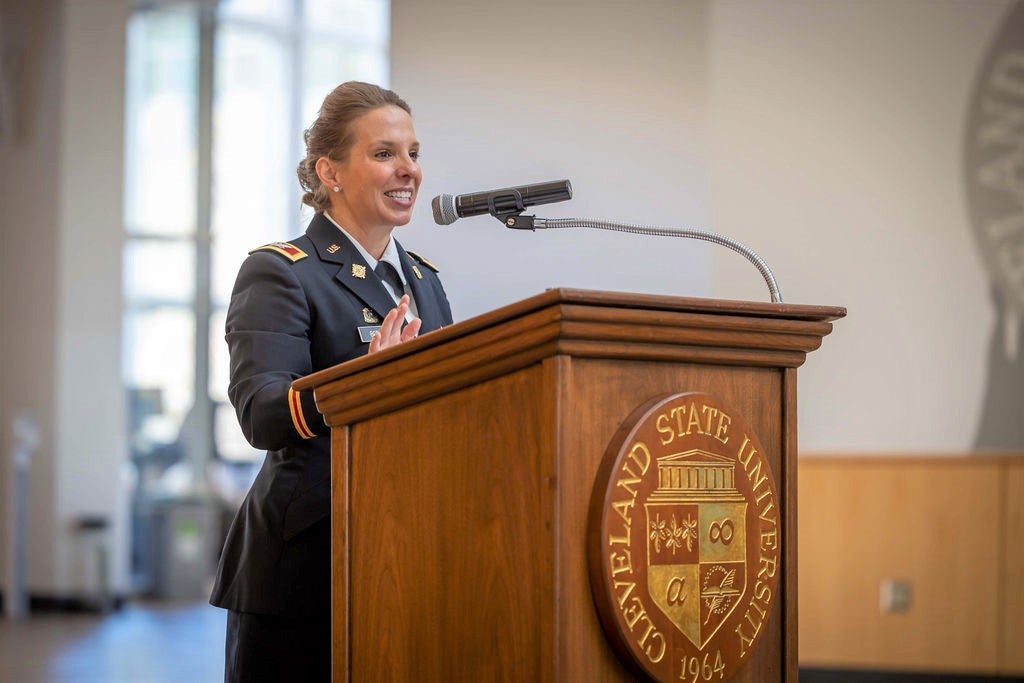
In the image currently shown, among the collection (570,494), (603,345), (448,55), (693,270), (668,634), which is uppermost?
(448,55)

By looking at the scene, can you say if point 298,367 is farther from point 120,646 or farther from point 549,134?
point 120,646

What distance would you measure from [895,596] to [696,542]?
3298 mm

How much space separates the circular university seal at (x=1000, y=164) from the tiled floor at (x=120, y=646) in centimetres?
347

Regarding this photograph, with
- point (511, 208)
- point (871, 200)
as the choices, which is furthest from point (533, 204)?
point (871, 200)

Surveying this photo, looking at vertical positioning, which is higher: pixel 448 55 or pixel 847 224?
pixel 448 55

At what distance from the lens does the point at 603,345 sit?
3.83ft

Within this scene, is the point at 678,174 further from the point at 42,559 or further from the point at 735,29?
the point at 42,559

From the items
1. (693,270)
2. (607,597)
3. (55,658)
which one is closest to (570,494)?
(607,597)

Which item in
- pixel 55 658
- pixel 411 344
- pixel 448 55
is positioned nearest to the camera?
pixel 411 344

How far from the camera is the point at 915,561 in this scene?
4.24 metres

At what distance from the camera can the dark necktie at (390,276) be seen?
1.89 metres

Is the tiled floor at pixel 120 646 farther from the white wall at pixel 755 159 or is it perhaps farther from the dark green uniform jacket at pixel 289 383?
the dark green uniform jacket at pixel 289 383

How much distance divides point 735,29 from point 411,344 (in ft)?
10.3

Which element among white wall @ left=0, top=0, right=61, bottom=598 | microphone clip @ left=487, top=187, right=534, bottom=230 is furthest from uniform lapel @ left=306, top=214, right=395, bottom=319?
white wall @ left=0, top=0, right=61, bottom=598
